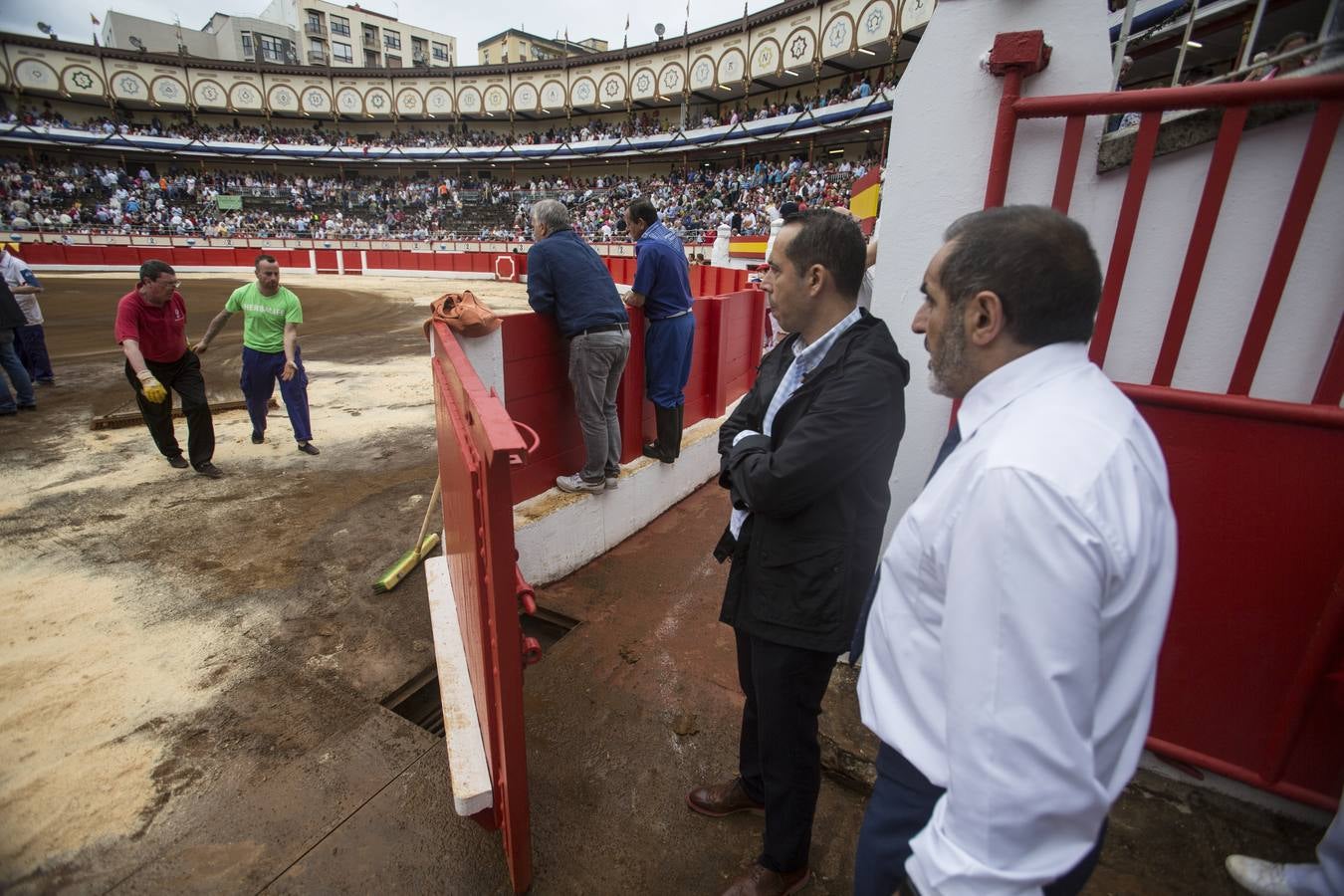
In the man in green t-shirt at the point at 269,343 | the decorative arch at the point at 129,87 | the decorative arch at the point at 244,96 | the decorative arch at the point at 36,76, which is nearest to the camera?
the man in green t-shirt at the point at 269,343

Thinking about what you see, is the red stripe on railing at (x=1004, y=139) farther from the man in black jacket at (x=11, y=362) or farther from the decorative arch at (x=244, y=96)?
the decorative arch at (x=244, y=96)

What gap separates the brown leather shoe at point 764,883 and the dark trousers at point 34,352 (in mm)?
9557

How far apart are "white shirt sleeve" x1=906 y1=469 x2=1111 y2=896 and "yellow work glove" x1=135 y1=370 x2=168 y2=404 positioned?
597 cm

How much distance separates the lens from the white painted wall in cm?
180

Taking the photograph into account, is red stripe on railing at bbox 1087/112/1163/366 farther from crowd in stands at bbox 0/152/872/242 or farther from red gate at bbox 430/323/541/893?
crowd in stands at bbox 0/152/872/242

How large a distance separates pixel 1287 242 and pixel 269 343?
6.32 metres

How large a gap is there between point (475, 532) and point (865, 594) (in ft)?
3.57

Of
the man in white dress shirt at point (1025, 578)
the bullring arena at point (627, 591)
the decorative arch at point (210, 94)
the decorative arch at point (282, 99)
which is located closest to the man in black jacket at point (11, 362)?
the bullring arena at point (627, 591)

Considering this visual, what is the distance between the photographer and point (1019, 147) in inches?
81.5

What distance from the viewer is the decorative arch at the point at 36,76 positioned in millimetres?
38156

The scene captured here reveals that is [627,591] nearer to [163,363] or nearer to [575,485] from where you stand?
[575,485]

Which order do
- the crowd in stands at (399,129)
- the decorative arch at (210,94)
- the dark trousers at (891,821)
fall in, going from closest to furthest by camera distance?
the dark trousers at (891,821), the crowd in stands at (399,129), the decorative arch at (210,94)

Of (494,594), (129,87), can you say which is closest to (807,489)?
(494,594)

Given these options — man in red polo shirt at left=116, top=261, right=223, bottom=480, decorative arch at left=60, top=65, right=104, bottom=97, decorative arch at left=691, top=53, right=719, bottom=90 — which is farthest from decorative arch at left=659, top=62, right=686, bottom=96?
man in red polo shirt at left=116, top=261, right=223, bottom=480
